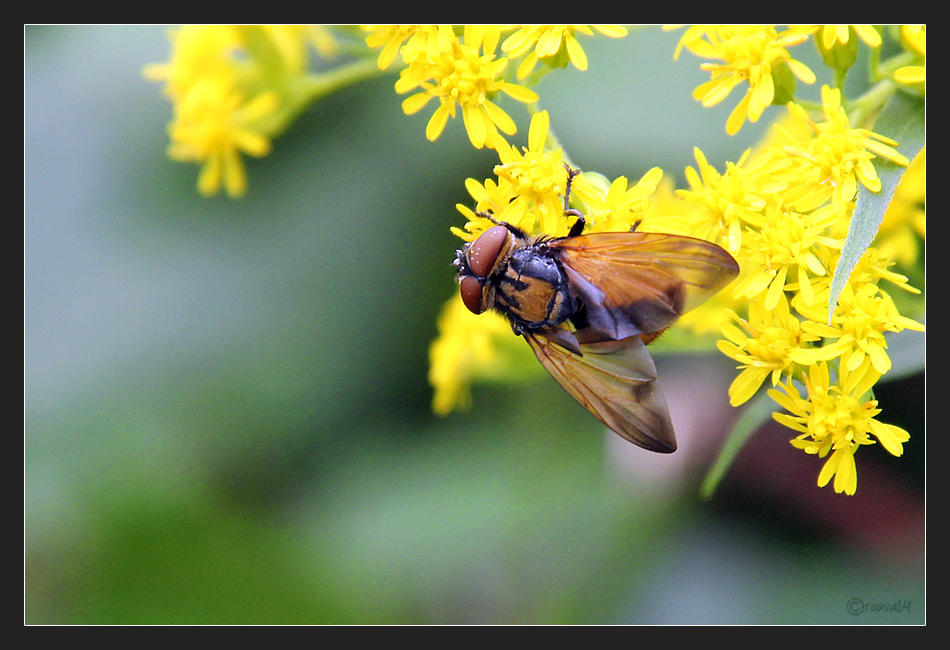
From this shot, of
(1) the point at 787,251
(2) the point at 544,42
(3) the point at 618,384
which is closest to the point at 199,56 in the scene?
(2) the point at 544,42

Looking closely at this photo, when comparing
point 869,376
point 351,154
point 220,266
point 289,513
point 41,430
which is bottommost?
point 289,513

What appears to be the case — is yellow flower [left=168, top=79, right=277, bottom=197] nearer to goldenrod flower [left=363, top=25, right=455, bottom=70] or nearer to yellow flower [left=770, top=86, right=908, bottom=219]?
goldenrod flower [left=363, top=25, right=455, bottom=70]

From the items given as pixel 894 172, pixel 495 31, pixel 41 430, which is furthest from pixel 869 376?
pixel 41 430

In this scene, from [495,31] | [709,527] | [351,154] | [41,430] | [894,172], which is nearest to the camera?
[894,172]

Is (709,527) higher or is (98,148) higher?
(98,148)

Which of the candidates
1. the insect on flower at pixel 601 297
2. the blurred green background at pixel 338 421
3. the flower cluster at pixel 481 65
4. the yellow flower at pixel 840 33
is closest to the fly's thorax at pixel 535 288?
the insect on flower at pixel 601 297

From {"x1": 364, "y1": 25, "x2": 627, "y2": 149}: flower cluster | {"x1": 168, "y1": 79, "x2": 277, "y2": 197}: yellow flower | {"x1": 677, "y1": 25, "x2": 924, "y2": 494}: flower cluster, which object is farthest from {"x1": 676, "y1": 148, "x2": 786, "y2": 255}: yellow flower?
{"x1": 168, "y1": 79, "x2": 277, "y2": 197}: yellow flower

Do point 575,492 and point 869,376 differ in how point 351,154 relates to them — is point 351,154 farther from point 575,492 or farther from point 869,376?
point 869,376
